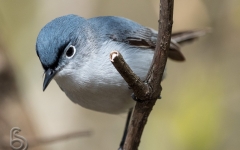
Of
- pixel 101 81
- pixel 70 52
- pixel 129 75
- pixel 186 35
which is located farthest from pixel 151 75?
pixel 186 35

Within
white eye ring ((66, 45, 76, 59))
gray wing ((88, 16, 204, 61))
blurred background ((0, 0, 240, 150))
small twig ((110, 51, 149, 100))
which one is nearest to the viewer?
small twig ((110, 51, 149, 100))

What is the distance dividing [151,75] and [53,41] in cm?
44

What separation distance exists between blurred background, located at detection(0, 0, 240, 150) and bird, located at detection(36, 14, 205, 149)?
31.1 inches

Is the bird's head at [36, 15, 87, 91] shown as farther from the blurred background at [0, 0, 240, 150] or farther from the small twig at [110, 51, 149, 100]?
the blurred background at [0, 0, 240, 150]

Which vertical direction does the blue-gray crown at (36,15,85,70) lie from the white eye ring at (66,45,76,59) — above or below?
above

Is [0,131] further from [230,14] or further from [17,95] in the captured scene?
[230,14]

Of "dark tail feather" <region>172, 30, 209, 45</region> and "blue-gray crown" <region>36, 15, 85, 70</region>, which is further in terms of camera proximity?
"dark tail feather" <region>172, 30, 209, 45</region>

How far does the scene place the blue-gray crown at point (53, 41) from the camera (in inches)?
55.1

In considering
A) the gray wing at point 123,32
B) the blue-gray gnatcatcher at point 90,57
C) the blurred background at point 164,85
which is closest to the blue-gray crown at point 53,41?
the blue-gray gnatcatcher at point 90,57

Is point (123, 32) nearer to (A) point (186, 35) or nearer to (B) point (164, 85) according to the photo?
(A) point (186, 35)

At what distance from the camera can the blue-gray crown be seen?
140 centimetres
